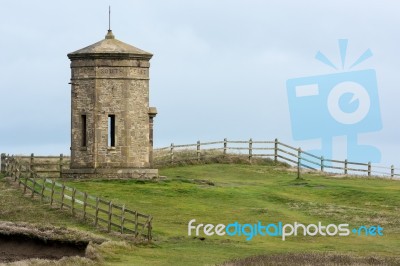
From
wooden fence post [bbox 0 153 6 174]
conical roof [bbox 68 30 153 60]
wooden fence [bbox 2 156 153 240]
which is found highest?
conical roof [bbox 68 30 153 60]

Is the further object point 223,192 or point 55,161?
point 55,161

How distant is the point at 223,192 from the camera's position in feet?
168

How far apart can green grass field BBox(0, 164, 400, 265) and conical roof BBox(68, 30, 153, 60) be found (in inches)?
247

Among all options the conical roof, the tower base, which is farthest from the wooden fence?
the conical roof

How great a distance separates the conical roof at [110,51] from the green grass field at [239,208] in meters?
6.26

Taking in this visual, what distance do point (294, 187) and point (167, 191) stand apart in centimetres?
716

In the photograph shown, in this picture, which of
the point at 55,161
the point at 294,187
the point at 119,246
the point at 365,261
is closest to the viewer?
the point at 365,261

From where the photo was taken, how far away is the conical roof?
5484 cm

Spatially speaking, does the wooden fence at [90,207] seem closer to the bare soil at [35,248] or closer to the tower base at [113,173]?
the tower base at [113,173]

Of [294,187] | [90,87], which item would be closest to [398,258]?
[294,187]

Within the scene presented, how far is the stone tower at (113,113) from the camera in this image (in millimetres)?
54938

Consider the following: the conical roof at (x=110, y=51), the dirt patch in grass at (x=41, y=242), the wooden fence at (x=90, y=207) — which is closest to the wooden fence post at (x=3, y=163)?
the wooden fence at (x=90, y=207)

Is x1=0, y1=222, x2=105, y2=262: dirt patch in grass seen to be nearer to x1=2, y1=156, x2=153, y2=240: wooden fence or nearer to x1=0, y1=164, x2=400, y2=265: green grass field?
x1=0, y1=164, x2=400, y2=265: green grass field

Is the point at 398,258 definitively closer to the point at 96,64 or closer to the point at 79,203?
the point at 79,203
